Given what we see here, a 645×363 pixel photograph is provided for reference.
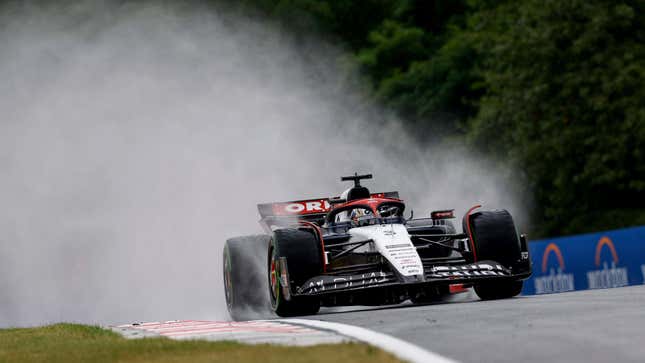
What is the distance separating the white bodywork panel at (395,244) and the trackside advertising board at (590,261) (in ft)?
23.8

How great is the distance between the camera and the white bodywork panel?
13.5 meters

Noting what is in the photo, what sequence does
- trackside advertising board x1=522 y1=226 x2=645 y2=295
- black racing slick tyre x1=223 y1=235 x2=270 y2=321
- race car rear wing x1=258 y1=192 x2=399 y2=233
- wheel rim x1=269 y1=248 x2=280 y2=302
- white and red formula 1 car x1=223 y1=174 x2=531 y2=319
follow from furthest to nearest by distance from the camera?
trackside advertising board x1=522 y1=226 x2=645 y2=295 → race car rear wing x1=258 y1=192 x2=399 y2=233 → black racing slick tyre x1=223 y1=235 x2=270 y2=321 → wheel rim x1=269 y1=248 x2=280 y2=302 → white and red formula 1 car x1=223 y1=174 x2=531 y2=319

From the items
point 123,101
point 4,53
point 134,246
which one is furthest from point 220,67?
point 134,246

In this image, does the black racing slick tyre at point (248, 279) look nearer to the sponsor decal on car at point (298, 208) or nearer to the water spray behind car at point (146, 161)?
the sponsor decal on car at point (298, 208)

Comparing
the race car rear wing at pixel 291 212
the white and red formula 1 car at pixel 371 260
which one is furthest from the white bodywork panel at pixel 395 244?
the race car rear wing at pixel 291 212

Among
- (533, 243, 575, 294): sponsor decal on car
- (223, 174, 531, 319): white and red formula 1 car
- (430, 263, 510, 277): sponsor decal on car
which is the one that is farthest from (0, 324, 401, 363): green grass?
(533, 243, 575, 294): sponsor decal on car

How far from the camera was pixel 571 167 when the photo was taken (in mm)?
39969

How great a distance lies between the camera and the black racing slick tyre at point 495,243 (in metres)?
14.6

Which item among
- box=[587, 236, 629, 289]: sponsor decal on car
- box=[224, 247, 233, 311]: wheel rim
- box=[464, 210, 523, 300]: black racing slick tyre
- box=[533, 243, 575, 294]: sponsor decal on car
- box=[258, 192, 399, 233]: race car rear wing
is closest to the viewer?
box=[464, 210, 523, 300]: black racing slick tyre

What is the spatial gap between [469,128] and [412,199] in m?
26.3

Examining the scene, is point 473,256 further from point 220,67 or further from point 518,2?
point 518,2

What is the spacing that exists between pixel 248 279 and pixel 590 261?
8.66m

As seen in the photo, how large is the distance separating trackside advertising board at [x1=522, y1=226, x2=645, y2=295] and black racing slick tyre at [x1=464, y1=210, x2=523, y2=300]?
628 centimetres

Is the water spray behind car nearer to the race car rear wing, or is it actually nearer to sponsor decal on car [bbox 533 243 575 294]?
sponsor decal on car [bbox 533 243 575 294]
